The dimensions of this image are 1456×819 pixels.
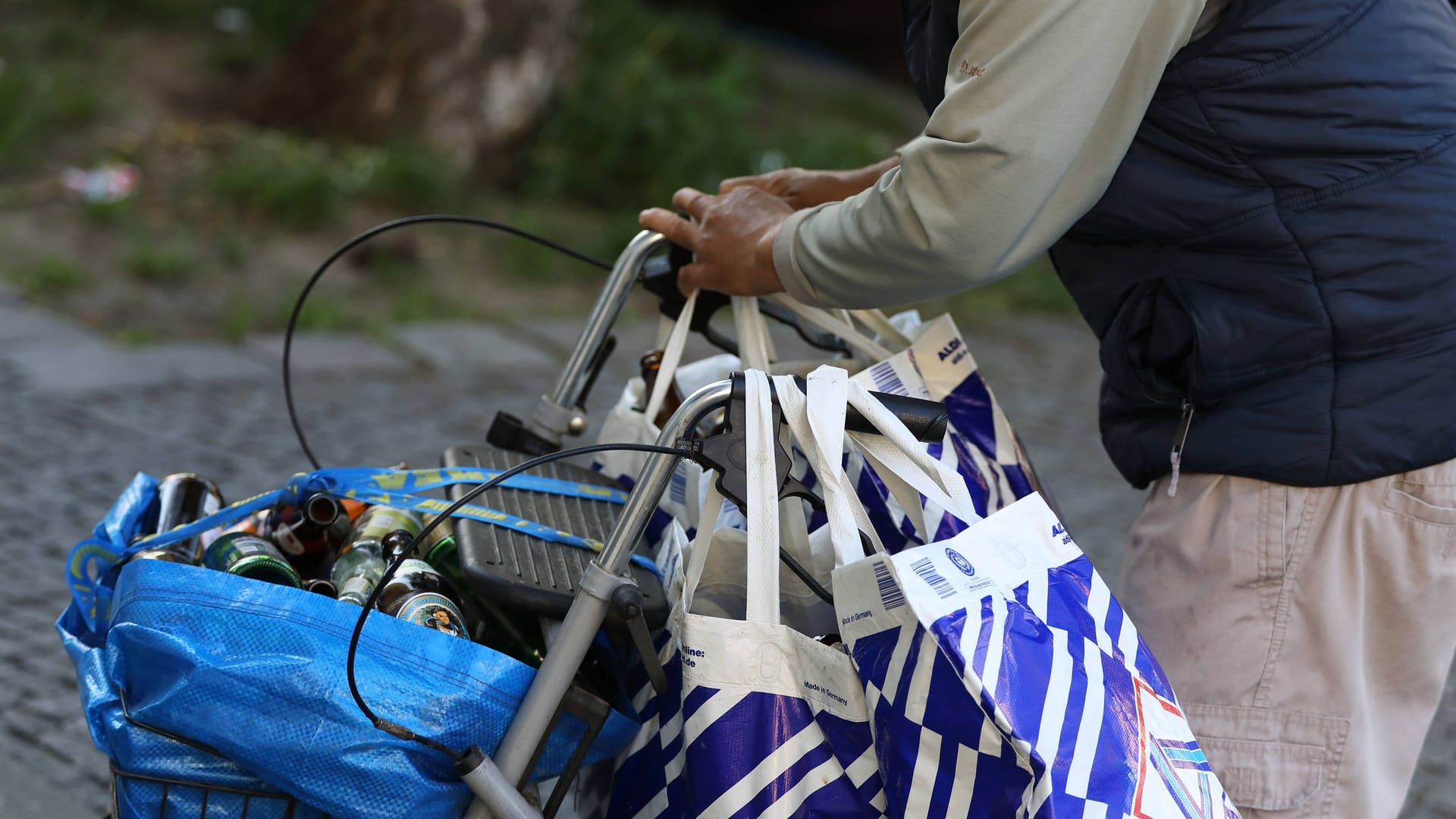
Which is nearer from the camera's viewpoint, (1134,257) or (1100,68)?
(1100,68)

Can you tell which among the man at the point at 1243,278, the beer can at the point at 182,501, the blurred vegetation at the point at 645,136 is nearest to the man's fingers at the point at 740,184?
the man at the point at 1243,278

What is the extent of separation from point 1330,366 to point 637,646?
34.8 inches

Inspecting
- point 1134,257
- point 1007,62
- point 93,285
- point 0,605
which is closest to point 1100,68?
point 1007,62

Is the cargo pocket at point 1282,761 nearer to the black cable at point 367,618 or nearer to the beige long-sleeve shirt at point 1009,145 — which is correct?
the beige long-sleeve shirt at point 1009,145

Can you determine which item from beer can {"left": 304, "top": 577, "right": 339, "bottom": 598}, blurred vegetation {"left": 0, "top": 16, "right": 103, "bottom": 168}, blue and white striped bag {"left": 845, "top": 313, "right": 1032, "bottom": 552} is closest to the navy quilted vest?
blue and white striped bag {"left": 845, "top": 313, "right": 1032, "bottom": 552}

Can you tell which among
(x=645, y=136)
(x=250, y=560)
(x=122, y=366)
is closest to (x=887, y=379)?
(x=250, y=560)

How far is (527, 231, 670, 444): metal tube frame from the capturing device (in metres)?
1.89

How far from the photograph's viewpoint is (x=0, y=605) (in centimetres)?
292

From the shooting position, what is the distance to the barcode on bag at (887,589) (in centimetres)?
131

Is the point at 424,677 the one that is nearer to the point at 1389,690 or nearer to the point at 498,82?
the point at 1389,690

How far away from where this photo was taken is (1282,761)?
1.65 meters

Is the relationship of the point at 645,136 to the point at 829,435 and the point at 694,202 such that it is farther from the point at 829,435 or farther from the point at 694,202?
the point at 829,435

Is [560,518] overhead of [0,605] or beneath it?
overhead

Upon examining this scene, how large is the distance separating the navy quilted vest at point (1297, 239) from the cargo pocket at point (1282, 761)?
12.4 inches
